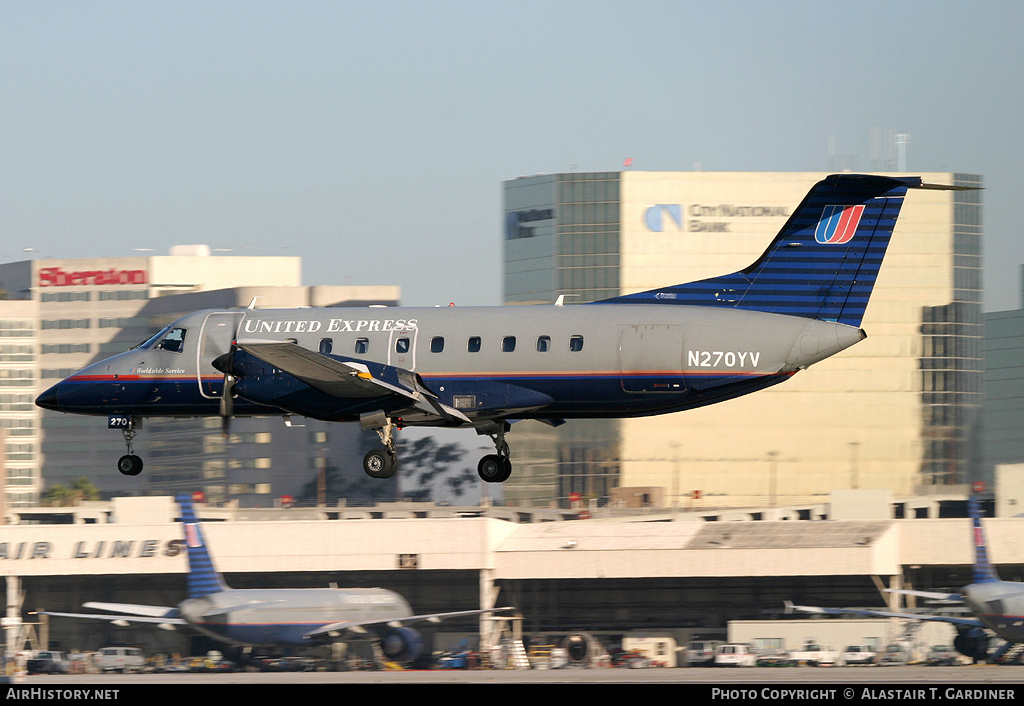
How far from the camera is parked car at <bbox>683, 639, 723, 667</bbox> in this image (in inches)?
2469

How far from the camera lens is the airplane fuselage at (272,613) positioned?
56844mm

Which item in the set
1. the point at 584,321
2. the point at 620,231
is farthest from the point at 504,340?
the point at 620,231

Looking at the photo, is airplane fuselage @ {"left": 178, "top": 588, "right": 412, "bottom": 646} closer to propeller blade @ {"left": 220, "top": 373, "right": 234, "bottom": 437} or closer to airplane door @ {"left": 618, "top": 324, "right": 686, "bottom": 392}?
propeller blade @ {"left": 220, "top": 373, "right": 234, "bottom": 437}

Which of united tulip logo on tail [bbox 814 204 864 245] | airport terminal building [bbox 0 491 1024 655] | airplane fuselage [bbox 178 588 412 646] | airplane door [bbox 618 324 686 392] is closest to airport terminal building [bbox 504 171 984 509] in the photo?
→ airport terminal building [bbox 0 491 1024 655]

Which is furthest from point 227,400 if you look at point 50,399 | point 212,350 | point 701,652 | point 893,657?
point 701,652

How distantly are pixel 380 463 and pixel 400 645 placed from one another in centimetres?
2551

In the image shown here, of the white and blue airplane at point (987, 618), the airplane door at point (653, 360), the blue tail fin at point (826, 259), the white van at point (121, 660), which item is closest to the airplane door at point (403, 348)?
the blue tail fin at point (826, 259)

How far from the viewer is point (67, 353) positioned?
13788 centimetres

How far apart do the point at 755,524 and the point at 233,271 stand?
75.1 m

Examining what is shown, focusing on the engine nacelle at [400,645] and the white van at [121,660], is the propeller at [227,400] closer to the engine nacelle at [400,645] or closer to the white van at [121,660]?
the engine nacelle at [400,645]

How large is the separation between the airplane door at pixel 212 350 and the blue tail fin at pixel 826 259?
1029 cm

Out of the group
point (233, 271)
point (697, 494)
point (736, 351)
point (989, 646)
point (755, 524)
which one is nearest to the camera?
point (736, 351)

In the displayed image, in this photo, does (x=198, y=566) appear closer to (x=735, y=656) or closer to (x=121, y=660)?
(x=121, y=660)

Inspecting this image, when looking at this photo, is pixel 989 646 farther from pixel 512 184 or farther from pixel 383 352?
pixel 512 184
